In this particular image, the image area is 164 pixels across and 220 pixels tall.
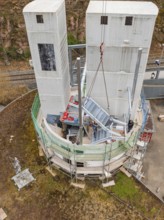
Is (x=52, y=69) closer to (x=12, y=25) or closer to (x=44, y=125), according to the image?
(x=44, y=125)

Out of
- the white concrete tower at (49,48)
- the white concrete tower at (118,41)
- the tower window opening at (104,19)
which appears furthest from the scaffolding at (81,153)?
the tower window opening at (104,19)

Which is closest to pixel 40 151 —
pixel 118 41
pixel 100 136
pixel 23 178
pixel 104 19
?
pixel 23 178

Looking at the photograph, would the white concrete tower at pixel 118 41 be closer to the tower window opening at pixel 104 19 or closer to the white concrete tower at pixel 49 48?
the tower window opening at pixel 104 19

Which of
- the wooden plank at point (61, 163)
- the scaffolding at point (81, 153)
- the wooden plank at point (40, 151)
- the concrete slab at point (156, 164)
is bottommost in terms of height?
the concrete slab at point (156, 164)

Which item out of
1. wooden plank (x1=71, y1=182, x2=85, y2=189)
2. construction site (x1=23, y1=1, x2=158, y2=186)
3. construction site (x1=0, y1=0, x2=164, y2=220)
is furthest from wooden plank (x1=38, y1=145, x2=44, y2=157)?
wooden plank (x1=71, y1=182, x2=85, y2=189)

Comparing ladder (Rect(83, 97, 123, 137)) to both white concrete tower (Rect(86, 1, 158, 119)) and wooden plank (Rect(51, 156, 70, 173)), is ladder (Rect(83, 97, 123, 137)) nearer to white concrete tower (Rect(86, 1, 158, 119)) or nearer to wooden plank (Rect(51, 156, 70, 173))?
white concrete tower (Rect(86, 1, 158, 119))
